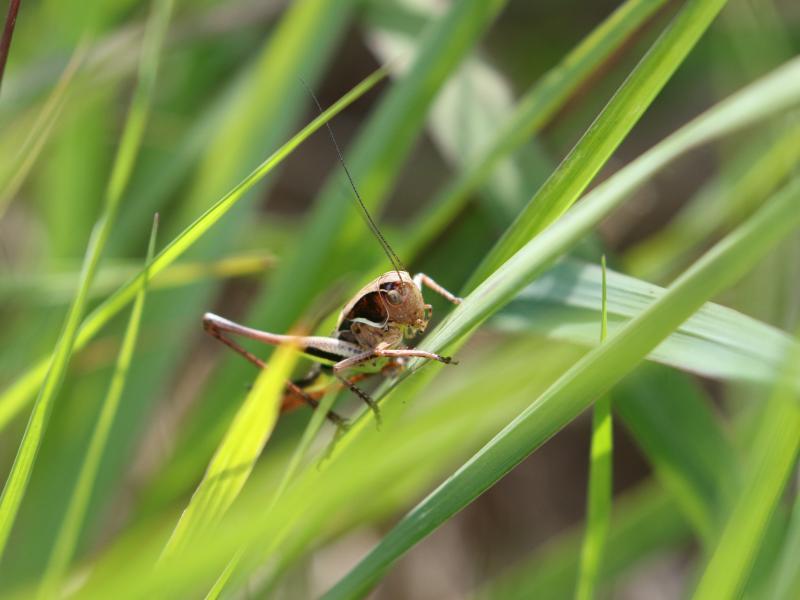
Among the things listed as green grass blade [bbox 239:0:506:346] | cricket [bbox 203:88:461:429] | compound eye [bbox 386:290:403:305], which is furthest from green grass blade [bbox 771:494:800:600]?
green grass blade [bbox 239:0:506:346]

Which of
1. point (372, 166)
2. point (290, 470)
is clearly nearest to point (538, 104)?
point (372, 166)

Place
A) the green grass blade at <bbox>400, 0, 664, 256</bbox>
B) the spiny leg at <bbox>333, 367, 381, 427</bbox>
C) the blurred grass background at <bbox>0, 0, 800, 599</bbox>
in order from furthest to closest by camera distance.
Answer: the blurred grass background at <bbox>0, 0, 800, 599</bbox> → the green grass blade at <bbox>400, 0, 664, 256</bbox> → the spiny leg at <bbox>333, 367, 381, 427</bbox>

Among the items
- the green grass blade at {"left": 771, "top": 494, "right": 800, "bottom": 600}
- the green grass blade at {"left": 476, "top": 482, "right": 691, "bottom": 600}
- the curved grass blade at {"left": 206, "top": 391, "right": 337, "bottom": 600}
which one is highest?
the curved grass blade at {"left": 206, "top": 391, "right": 337, "bottom": 600}

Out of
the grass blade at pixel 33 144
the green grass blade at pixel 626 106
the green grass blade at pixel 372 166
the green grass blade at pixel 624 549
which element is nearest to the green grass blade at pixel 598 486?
the green grass blade at pixel 626 106

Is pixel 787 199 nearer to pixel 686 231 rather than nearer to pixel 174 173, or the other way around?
pixel 686 231

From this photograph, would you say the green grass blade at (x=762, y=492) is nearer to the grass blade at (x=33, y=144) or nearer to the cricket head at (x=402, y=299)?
the cricket head at (x=402, y=299)

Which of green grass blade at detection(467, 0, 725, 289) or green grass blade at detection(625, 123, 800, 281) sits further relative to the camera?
green grass blade at detection(625, 123, 800, 281)

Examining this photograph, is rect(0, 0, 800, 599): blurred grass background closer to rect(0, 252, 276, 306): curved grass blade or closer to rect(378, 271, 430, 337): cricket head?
rect(0, 252, 276, 306): curved grass blade

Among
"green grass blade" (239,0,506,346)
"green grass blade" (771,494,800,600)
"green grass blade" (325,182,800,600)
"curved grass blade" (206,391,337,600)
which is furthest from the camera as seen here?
"green grass blade" (239,0,506,346)
